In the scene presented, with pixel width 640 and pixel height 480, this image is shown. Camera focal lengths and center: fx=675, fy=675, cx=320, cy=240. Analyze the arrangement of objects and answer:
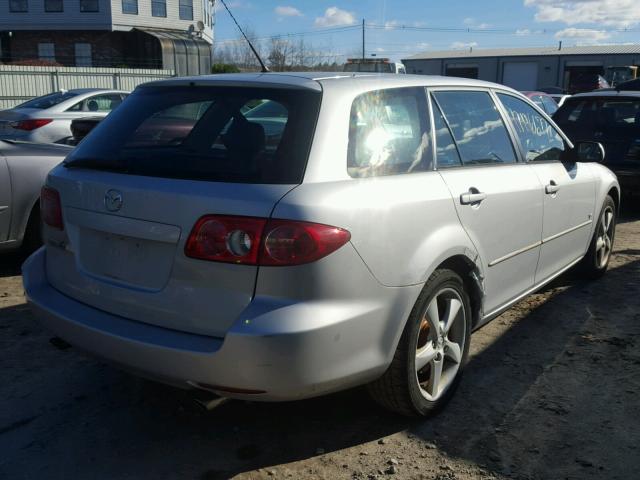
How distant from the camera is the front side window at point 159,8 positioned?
4062 cm

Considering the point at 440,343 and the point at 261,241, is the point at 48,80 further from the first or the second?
the point at 261,241

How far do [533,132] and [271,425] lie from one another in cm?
270

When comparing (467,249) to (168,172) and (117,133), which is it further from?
(117,133)

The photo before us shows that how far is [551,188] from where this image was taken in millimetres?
4406

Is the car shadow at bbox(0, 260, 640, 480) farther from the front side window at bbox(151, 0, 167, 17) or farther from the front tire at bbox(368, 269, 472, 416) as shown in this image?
the front side window at bbox(151, 0, 167, 17)

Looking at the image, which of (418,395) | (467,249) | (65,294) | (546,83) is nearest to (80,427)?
(65,294)

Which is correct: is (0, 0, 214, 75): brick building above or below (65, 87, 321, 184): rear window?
above

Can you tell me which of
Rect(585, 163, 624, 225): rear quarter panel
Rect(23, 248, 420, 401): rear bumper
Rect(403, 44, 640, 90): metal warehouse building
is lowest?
Rect(23, 248, 420, 401): rear bumper

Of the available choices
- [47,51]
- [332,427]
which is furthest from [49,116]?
[47,51]

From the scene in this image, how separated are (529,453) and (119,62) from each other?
137 ft

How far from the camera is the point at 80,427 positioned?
3.31 meters

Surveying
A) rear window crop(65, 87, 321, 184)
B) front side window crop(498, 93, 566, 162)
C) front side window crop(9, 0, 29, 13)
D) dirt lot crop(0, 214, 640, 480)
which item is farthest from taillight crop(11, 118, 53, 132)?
front side window crop(9, 0, 29, 13)

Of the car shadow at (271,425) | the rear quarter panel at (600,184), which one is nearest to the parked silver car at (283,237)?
the car shadow at (271,425)

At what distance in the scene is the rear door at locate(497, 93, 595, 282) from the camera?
174 inches
